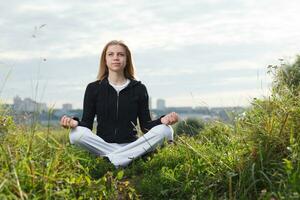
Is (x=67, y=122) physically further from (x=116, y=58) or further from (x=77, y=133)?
(x=116, y=58)

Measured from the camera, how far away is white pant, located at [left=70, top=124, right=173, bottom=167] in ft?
23.3

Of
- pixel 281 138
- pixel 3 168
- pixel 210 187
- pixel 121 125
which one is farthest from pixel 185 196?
pixel 121 125

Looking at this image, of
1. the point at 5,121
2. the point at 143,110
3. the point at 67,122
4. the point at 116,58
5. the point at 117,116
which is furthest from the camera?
the point at 143,110

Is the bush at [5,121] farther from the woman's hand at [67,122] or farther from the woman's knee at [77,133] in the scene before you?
the woman's knee at [77,133]

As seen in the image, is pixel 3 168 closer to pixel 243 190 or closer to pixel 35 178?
pixel 35 178

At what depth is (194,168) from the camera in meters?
5.72

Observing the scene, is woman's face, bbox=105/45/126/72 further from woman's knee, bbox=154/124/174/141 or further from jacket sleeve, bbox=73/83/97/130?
woman's knee, bbox=154/124/174/141

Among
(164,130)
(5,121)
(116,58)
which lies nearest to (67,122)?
(5,121)

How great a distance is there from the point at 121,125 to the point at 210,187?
2500mm

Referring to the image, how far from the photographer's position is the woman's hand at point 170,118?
22.8 ft

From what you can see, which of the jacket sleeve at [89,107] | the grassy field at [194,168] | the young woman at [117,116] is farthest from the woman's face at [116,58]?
the grassy field at [194,168]

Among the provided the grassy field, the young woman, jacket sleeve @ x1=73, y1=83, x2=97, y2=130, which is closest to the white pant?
the young woman

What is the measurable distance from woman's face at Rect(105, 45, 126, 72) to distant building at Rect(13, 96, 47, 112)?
1332 mm

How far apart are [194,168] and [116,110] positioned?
205cm
